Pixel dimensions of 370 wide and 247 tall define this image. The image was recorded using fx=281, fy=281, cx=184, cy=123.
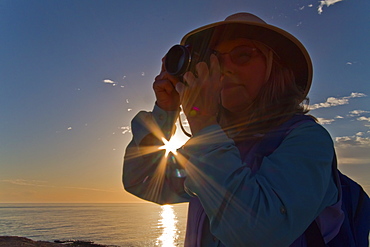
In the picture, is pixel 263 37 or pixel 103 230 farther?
pixel 103 230

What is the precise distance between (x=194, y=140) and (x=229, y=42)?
0.72 metres

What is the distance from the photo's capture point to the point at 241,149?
140 cm

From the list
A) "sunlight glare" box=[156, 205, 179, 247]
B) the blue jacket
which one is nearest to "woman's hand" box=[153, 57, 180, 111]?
the blue jacket

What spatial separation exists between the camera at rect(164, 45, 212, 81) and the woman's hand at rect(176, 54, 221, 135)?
6cm

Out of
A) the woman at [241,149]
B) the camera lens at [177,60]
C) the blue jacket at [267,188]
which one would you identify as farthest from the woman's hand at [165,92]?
the blue jacket at [267,188]

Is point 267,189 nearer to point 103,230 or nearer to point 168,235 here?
point 168,235

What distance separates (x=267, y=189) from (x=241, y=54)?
803 millimetres

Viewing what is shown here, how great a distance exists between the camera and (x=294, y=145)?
3.42 ft

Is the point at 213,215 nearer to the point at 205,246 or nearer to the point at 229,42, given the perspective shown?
the point at 205,246

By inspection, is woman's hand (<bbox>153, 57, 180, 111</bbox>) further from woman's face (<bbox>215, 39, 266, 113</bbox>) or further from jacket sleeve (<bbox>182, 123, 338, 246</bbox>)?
jacket sleeve (<bbox>182, 123, 338, 246</bbox>)

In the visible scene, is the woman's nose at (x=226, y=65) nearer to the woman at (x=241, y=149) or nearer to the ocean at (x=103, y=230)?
the woman at (x=241, y=149)

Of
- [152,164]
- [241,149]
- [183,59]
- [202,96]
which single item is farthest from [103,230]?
[202,96]

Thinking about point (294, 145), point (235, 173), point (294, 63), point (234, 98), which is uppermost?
point (294, 63)

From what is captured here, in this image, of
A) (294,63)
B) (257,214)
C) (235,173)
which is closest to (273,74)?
(294,63)
